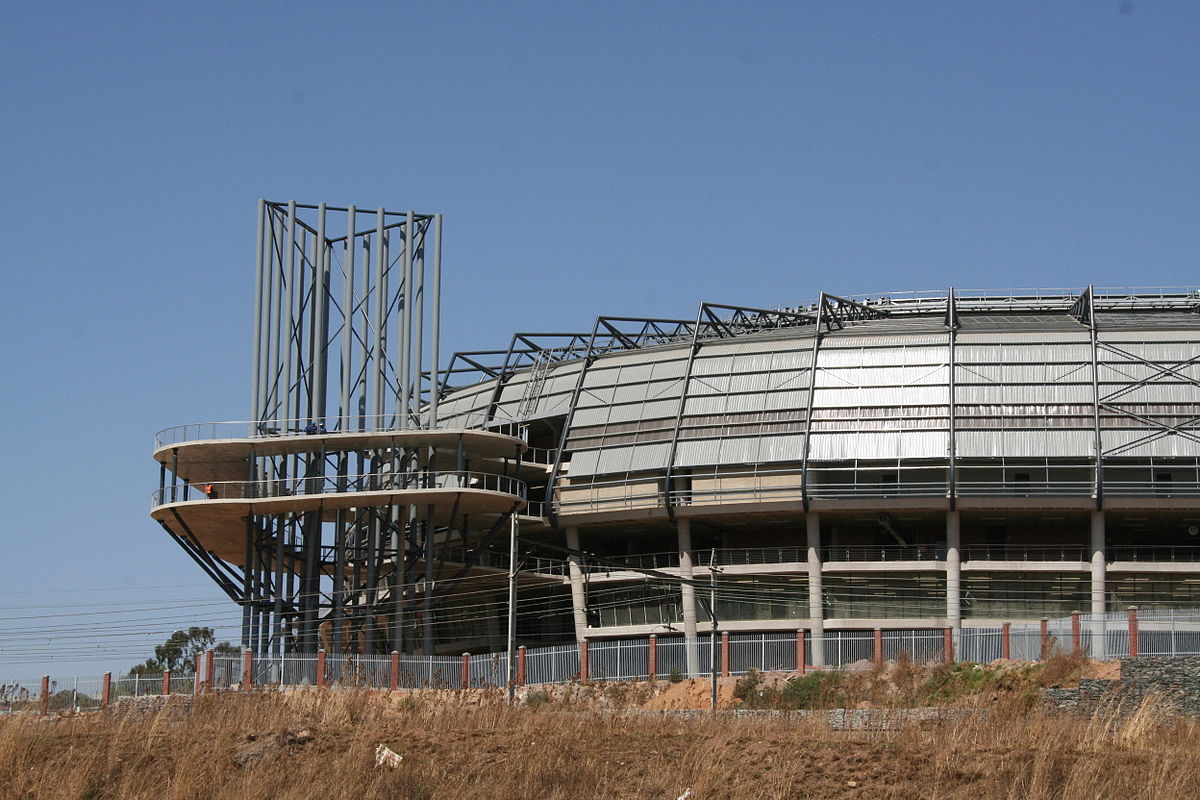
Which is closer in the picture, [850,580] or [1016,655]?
[1016,655]

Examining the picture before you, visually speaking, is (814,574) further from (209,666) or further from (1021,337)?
(209,666)

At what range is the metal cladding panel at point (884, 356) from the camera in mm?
78125

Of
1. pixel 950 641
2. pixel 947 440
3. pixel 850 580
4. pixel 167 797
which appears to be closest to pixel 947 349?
pixel 947 440

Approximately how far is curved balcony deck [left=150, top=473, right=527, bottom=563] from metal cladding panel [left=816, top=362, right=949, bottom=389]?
53.9ft

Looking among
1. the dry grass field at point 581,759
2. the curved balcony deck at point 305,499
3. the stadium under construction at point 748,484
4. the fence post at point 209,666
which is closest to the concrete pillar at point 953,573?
the stadium under construction at point 748,484

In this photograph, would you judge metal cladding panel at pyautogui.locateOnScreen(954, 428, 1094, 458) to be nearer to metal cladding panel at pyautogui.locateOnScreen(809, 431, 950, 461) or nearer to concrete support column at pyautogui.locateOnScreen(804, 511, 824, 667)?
metal cladding panel at pyautogui.locateOnScreen(809, 431, 950, 461)

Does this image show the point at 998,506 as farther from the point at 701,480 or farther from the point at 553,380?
the point at 553,380

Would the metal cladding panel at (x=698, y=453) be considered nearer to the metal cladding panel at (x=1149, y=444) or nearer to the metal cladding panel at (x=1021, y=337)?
the metal cladding panel at (x=1021, y=337)

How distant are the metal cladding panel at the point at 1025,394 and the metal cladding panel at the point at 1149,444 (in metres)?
2.20

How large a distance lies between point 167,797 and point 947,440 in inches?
2185

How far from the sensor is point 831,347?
80375 mm

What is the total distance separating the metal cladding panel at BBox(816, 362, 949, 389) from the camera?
7738 centimetres

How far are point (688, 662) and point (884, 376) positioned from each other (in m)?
17.8

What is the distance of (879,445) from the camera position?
75.8 m
